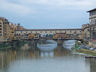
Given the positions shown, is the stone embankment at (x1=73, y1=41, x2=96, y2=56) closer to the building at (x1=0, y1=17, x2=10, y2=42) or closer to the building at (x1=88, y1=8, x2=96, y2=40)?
the building at (x1=88, y1=8, x2=96, y2=40)

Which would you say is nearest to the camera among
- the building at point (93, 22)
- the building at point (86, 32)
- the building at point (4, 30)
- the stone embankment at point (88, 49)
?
the stone embankment at point (88, 49)

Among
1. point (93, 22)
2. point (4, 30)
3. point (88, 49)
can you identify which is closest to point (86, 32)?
point (93, 22)

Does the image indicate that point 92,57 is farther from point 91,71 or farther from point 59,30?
point 59,30

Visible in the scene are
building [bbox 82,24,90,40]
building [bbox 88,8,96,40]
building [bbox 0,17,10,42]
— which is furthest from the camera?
building [bbox 0,17,10,42]

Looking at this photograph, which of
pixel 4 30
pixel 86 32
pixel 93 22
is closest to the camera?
pixel 93 22

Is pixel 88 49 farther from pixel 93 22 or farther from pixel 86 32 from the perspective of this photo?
pixel 86 32

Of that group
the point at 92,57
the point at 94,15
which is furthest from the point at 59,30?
the point at 92,57

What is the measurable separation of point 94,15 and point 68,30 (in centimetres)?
3279

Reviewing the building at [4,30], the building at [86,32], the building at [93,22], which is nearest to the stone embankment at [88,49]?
the building at [93,22]

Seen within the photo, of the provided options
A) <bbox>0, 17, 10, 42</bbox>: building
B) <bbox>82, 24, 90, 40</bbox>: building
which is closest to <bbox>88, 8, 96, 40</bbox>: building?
<bbox>82, 24, 90, 40</bbox>: building

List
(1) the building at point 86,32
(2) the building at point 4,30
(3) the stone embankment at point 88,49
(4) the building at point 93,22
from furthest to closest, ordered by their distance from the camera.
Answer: (2) the building at point 4,30
(1) the building at point 86,32
(4) the building at point 93,22
(3) the stone embankment at point 88,49

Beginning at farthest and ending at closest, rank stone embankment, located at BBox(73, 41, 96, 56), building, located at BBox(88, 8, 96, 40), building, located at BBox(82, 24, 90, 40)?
building, located at BBox(82, 24, 90, 40) → building, located at BBox(88, 8, 96, 40) → stone embankment, located at BBox(73, 41, 96, 56)

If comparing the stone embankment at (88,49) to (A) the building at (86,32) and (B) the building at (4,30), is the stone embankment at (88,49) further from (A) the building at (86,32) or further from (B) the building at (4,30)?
(B) the building at (4,30)

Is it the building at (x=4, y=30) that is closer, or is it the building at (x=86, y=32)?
the building at (x=86, y=32)
